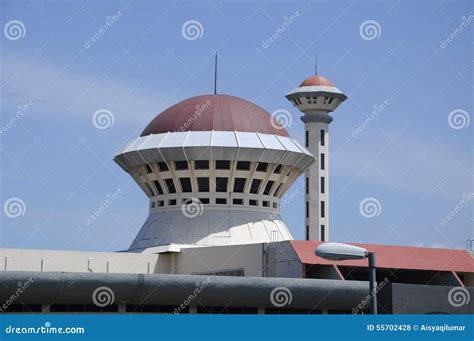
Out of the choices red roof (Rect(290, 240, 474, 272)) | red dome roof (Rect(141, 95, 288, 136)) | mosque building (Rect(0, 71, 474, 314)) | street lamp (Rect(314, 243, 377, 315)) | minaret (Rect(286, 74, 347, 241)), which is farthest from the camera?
minaret (Rect(286, 74, 347, 241))

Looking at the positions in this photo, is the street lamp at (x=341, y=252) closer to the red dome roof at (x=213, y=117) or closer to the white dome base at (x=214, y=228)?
the white dome base at (x=214, y=228)

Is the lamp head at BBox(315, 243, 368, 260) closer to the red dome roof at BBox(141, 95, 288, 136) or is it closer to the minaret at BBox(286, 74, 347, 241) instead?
the red dome roof at BBox(141, 95, 288, 136)

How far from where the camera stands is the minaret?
88188 mm

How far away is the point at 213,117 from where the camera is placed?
63.7 metres

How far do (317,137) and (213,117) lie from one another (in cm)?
2622

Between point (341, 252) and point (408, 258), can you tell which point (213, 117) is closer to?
point (408, 258)

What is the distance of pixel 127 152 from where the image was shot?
64.8m

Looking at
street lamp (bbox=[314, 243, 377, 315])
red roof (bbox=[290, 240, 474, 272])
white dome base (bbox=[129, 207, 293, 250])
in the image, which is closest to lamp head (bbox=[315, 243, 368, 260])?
street lamp (bbox=[314, 243, 377, 315])

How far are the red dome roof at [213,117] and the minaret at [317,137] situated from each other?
22288 mm

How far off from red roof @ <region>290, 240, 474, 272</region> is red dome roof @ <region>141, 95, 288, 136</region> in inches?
472

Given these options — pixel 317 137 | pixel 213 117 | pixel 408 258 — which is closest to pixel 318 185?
pixel 317 137

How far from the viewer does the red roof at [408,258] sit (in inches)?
2128
